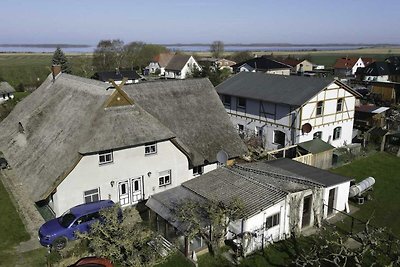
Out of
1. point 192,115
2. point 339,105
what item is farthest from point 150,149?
point 339,105

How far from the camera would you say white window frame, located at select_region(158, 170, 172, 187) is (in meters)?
23.8

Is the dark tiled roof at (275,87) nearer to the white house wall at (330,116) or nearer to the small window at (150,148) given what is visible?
the white house wall at (330,116)

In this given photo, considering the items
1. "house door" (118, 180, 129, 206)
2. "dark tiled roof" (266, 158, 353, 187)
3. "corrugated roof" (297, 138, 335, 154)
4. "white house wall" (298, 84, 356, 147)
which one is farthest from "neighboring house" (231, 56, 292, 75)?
"house door" (118, 180, 129, 206)

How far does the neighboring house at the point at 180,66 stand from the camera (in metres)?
91.8

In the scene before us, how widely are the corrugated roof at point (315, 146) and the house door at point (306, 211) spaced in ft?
32.2

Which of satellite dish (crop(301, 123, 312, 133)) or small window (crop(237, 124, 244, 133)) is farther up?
satellite dish (crop(301, 123, 312, 133))

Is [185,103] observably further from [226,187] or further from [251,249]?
[251,249]

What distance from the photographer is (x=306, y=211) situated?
20.1m

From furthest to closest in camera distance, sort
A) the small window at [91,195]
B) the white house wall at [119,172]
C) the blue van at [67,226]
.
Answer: the small window at [91,195], the white house wall at [119,172], the blue van at [67,226]

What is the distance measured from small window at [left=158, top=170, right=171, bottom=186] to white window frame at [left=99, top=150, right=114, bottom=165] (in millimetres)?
3660

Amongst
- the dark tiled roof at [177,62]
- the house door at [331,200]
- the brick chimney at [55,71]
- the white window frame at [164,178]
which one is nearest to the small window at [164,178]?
the white window frame at [164,178]

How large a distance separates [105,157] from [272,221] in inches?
406

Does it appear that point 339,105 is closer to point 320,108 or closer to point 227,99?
point 320,108

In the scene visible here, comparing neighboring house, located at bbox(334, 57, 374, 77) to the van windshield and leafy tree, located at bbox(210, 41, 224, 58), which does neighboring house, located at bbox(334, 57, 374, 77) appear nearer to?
leafy tree, located at bbox(210, 41, 224, 58)
